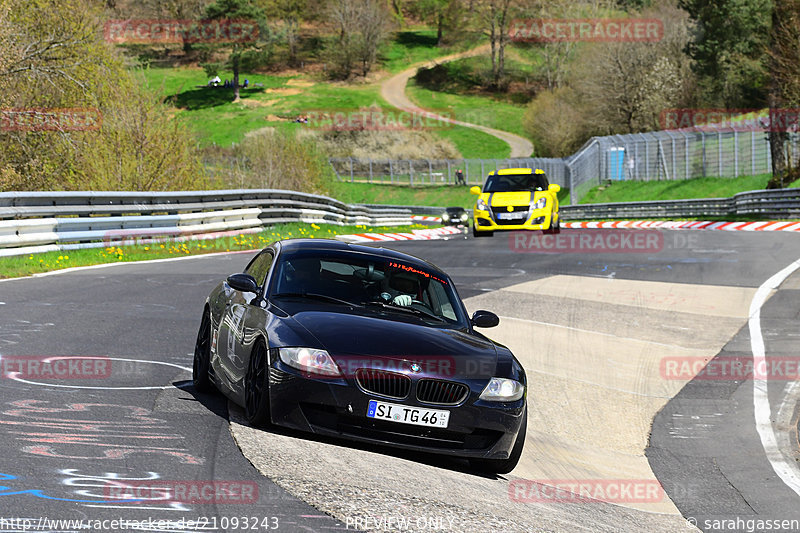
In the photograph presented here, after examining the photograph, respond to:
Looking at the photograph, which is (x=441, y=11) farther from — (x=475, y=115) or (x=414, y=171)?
(x=414, y=171)

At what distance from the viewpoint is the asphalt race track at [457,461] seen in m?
5.24

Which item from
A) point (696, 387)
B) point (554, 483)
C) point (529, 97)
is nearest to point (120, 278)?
point (696, 387)

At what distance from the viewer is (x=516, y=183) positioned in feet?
96.1

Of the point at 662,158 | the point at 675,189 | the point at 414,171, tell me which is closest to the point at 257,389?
the point at 675,189

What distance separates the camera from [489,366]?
7.19 m

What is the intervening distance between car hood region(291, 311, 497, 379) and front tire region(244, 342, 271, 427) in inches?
13.6

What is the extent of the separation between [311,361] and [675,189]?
5200 centimetres

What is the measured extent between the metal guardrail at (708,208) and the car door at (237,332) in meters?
32.3

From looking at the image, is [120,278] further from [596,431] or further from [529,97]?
[529,97]

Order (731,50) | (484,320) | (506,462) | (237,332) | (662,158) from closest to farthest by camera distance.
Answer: (506,462) < (237,332) < (484,320) < (662,158) < (731,50)

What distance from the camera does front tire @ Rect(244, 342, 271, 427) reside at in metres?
6.86

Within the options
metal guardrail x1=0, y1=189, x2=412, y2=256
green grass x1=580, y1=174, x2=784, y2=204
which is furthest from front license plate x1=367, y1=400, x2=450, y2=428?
green grass x1=580, y1=174, x2=784, y2=204

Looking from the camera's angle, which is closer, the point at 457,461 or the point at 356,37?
the point at 457,461

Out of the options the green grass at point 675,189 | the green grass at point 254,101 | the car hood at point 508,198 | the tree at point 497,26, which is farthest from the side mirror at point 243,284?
the tree at point 497,26
